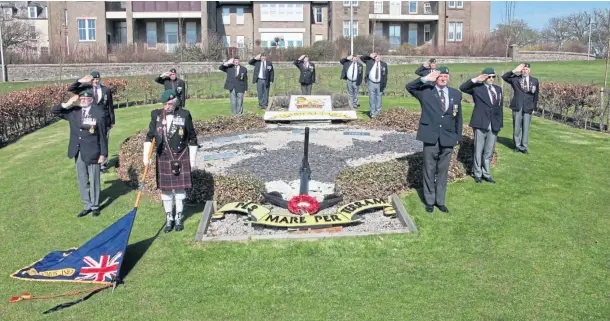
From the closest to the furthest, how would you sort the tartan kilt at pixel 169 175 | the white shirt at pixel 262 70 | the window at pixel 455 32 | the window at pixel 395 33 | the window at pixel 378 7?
the tartan kilt at pixel 169 175 → the white shirt at pixel 262 70 → the window at pixel 378 7 → the window at pixel 455 32 → the window at pixel 395 33

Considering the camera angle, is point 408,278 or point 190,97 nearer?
point 408,278

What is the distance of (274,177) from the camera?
1150 centimetres

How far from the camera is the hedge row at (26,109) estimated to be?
57.8ft

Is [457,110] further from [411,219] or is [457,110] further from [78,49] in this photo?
[78,49]

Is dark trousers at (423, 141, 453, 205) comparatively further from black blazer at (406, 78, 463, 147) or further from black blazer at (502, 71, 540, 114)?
black blazer at (502, 71, 540, 114)

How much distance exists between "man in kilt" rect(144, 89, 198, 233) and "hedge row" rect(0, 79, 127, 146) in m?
10.6

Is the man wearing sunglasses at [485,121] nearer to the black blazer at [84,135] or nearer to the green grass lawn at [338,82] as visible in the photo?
the black blazer at [84,135]

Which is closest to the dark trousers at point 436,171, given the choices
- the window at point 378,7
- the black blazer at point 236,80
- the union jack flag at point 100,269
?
the union jack flag at point 100,269

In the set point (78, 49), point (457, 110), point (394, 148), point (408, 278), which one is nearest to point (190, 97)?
point (394, 148)

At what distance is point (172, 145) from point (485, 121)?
5.38m

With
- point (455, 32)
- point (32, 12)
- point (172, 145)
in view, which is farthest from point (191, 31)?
point (172, 145)

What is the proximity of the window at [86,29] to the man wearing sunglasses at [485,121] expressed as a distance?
157 ft

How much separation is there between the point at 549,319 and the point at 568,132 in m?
11.0

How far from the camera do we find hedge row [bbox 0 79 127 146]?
17.6 meters
